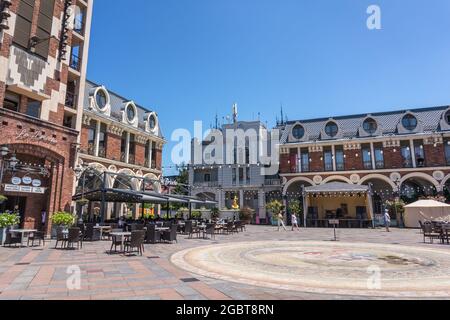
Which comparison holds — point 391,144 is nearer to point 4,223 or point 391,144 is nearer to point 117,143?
point 117,143

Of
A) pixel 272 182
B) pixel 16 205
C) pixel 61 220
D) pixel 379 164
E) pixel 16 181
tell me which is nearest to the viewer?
pixel 61 220

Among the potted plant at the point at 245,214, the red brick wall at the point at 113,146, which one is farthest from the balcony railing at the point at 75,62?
the potted plant at the point at 245,214

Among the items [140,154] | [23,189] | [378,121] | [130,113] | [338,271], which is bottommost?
[338,271]

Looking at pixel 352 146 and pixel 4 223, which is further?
pixel 352 146

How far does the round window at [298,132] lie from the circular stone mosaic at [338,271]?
2381 centimetres

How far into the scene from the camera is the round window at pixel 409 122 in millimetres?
30708

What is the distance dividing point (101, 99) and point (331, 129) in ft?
79.3

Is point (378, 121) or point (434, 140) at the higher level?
point (378, 121)

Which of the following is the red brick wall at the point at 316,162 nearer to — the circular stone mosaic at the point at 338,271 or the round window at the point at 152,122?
the round window at the point at 152,122

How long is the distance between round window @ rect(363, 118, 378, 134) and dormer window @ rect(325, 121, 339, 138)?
9.66 feet

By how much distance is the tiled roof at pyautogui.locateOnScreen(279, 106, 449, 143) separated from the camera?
1199 inches

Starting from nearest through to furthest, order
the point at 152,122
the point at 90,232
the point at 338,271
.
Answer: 1. the point at 338,271
2. the point at 90,232
3. the point at 152,122

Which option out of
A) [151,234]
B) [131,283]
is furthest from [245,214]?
[131,283]

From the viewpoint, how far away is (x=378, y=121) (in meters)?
32.0
